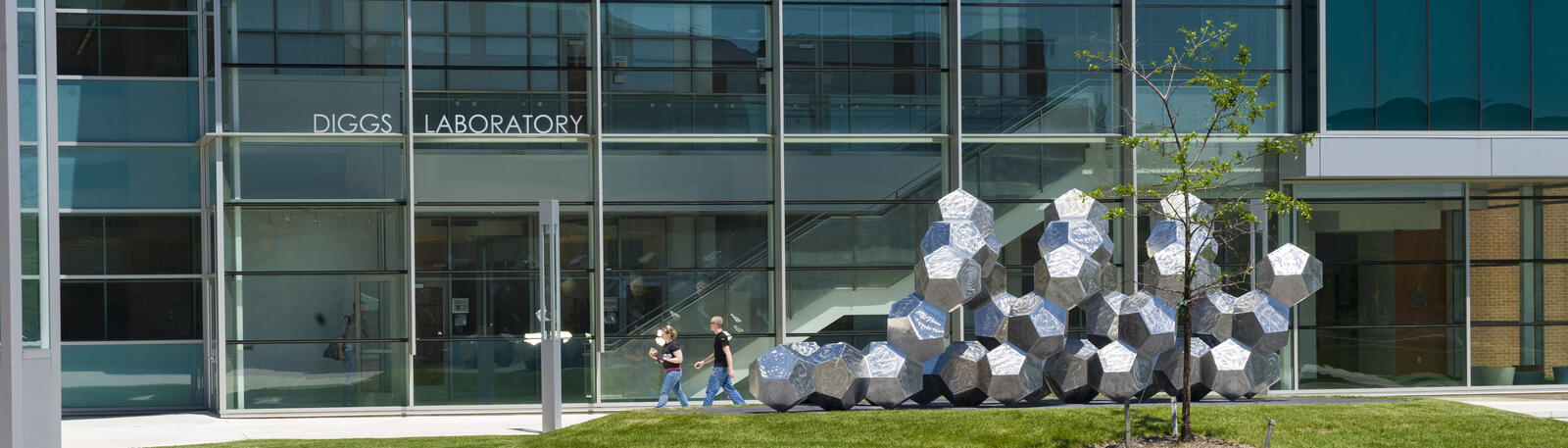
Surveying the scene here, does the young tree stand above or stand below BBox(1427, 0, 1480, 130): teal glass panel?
below

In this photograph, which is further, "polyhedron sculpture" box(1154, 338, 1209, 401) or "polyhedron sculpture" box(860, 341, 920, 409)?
"polyhedron sculpture" box(1154, 338, 1209, 401)

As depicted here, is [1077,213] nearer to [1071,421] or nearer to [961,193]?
[961,193]

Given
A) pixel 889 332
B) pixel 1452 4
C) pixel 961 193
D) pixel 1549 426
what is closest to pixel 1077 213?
pixel 961 193

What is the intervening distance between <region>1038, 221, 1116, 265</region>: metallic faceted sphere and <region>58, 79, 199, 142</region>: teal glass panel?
12.3m

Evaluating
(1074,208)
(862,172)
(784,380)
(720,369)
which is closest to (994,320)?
(1074,208)

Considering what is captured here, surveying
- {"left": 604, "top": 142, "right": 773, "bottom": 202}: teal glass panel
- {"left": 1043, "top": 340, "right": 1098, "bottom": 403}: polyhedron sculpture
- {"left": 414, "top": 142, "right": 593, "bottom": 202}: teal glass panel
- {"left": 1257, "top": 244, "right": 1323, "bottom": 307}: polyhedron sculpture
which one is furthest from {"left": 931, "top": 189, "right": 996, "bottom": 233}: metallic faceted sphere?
{"left": 414, "top": 142, "right": 593, "bottom": 202}: teal glass panel

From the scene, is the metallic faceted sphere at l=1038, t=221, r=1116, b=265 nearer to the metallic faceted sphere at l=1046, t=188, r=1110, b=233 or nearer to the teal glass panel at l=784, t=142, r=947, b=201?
the metallic faceted sphere at l=1046, t=188, r=1110, b=233

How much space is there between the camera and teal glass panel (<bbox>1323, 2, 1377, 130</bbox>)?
2022cm

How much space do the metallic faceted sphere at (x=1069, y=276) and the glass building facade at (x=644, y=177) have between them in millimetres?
3972

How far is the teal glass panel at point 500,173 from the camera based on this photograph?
63.4 feet

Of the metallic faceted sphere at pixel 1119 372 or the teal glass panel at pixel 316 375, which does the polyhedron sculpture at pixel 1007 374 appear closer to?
the metallic faceted sphere at pixel 1119 372

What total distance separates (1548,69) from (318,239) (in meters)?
17.8

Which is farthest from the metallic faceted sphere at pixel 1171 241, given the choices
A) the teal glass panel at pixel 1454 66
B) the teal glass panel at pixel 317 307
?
the teal glass panel at pixel 317 307

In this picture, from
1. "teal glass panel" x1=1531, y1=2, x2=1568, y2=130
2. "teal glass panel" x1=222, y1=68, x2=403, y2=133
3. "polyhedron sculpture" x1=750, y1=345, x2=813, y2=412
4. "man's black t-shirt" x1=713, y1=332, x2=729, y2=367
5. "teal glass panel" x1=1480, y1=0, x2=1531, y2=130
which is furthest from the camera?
"teal glass panel" x1=1531, y1=2, x2=1568, y2=130
